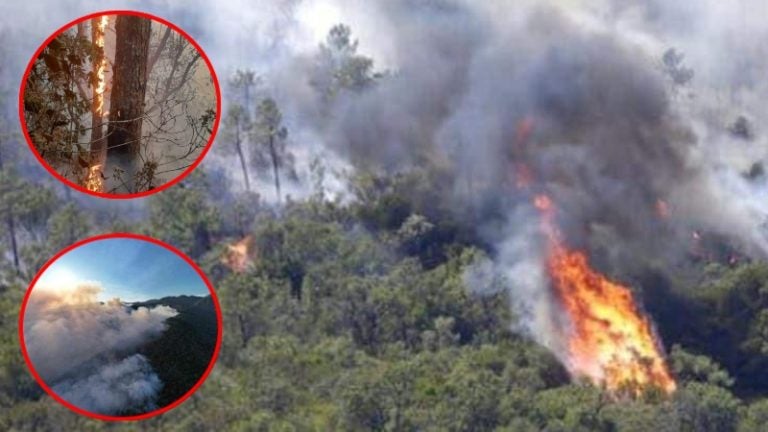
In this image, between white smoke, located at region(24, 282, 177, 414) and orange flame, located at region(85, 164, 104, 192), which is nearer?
orange flame, located at region(85, 164, 104, 192)

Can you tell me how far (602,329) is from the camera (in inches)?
2431

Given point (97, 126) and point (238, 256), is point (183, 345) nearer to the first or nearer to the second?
point (97, 126)

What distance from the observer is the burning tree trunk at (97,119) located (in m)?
25.1

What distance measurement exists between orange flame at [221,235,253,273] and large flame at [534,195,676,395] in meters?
11.6

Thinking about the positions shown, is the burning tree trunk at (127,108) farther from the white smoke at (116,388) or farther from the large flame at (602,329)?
the large flame at (602,329)

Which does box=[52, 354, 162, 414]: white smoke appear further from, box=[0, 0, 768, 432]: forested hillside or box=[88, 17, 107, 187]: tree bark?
box=[0, 0, 768, 432]: forested hillside

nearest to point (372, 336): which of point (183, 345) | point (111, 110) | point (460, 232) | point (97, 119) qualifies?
point (460, 232)

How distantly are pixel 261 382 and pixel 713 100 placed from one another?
20.7 metres

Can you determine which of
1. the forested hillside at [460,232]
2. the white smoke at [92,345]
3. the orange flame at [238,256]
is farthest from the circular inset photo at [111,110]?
the orange flame at [238,256]

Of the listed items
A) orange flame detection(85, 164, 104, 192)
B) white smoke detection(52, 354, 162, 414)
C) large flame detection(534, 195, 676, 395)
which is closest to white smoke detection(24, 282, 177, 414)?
white smoke detection(52, 354, 162, 414)

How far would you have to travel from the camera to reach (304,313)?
6469 centimetres

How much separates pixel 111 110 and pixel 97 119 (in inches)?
10.2

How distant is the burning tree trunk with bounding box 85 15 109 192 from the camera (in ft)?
82.3

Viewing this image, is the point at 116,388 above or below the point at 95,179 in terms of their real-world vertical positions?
above
